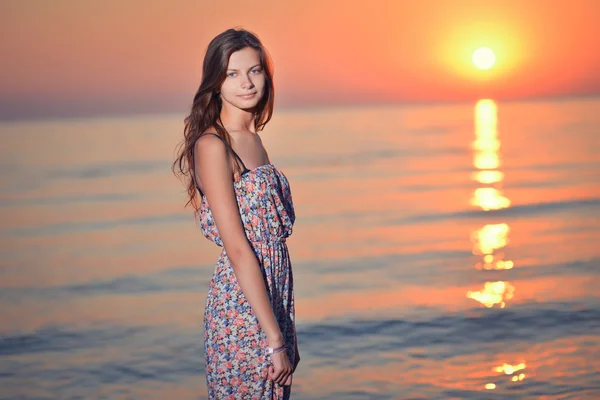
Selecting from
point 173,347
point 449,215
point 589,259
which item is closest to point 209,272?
point 173,347

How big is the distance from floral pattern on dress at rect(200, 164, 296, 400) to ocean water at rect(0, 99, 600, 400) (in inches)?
90.1

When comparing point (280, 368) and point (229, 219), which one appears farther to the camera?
point (280, 368)

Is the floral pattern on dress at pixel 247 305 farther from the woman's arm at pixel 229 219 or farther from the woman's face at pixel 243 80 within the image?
the woman's face at pixel 243 80

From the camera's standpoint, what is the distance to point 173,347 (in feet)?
19.3

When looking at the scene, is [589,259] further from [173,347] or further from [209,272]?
[173,347]

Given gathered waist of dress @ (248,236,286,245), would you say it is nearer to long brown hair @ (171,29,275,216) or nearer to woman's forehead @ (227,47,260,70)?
long brown hair @ (171,29,275,216)

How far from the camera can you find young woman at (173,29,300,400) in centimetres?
262

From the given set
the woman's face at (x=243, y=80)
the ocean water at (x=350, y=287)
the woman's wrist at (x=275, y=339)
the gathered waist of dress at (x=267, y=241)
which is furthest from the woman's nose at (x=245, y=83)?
the ocean water at (x=350, y=287)

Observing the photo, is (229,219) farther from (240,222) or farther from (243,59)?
(243,59)

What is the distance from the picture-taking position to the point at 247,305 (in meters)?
2.73

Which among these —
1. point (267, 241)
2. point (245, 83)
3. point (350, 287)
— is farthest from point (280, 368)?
point (350, 287)

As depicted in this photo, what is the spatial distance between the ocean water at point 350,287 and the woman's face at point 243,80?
2.60m

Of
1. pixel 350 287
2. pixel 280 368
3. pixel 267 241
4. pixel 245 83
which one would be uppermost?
pixel 350 287

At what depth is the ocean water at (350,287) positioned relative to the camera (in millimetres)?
5305
